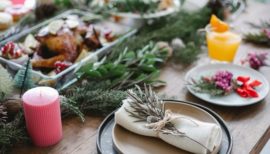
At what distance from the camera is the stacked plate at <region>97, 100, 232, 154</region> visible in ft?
2.69

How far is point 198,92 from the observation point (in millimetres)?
1051

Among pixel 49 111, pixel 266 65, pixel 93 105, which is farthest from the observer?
pixel 266 65

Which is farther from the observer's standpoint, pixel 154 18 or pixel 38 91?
pixel 154 18

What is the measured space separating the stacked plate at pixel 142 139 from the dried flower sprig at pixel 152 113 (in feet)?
0.13

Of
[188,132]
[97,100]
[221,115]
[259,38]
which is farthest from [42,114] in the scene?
[259,38]

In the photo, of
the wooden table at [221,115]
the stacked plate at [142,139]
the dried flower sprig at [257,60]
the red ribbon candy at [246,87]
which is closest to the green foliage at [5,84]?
the wooden table at [221,115]

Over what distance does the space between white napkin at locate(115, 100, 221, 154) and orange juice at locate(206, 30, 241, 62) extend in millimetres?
450

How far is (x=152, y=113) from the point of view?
0.84 metres

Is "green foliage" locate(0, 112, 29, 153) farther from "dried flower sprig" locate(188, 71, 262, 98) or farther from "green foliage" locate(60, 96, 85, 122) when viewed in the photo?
"dried flower sprig" locate(188, 71, 262, 98)

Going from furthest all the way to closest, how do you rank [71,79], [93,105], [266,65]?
[266,65] → [71,79] → [93,105]

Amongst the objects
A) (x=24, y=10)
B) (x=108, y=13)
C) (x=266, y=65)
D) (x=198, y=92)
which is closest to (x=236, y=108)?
(x=198, y=92)

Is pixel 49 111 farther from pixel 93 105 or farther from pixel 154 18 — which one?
pixel 154 18

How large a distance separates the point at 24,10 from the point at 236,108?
2.72 feet

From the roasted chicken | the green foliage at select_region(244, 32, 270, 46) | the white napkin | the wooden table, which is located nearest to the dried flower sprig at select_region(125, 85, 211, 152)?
the white napkin
